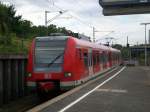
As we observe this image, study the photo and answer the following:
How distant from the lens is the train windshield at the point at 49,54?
70.8 ft

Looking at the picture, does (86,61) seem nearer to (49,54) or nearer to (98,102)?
(49,54)

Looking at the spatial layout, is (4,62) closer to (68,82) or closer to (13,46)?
(68,82)

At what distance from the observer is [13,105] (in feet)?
77.6

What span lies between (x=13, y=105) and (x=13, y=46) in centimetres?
1208

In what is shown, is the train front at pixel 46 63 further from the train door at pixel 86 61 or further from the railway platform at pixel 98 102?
the train door at pixel 86 61

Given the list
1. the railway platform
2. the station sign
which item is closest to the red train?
the railway platform

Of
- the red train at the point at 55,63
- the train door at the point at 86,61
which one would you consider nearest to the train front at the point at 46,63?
the red train at the point at 55,63

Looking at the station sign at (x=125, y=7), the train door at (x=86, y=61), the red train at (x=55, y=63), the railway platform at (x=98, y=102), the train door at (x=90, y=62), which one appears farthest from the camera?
the train door at (x=90, y=62)

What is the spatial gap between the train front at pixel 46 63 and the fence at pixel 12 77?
10.2 feet

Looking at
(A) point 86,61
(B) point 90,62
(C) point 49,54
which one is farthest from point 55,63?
(B) point 90,62

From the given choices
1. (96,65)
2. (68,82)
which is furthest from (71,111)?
(96,65)

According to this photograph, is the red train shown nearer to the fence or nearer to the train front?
the train front

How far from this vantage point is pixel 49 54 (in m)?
22.1

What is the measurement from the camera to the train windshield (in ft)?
70.8
